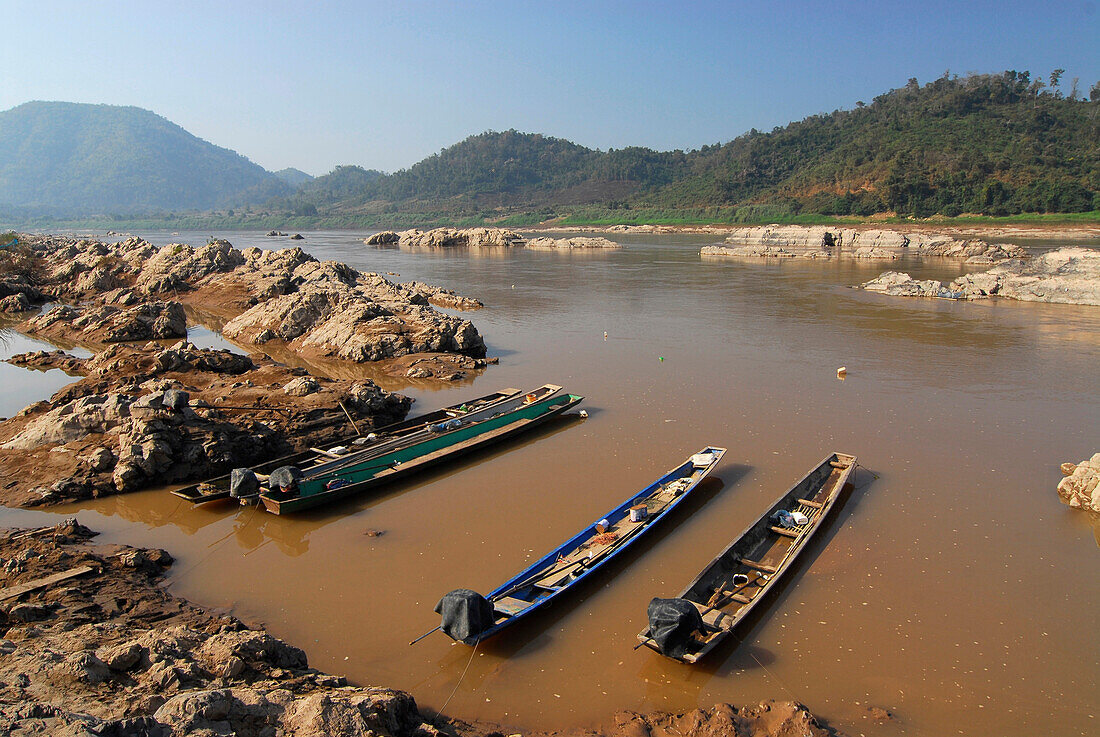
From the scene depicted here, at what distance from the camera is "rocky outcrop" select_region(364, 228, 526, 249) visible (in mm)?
72750

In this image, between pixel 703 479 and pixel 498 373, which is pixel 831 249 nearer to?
pixel 498 373

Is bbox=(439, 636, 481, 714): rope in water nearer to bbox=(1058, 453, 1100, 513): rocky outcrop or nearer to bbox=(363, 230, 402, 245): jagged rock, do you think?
bbox=(1058, 453, 1100, 513): rocky outcrop

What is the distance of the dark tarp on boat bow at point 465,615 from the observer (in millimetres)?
6070

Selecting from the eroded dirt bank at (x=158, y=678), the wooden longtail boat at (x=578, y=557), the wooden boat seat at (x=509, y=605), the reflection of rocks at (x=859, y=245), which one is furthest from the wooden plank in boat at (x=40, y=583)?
the reflection of rocks at (x=859, y=245)

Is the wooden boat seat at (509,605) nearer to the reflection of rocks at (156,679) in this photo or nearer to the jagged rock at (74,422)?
the reflection of rocks at (156,679)

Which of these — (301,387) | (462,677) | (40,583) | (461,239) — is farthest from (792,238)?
(40,583)

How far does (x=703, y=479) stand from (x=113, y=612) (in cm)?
801

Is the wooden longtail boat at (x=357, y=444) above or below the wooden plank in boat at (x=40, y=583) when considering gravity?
above

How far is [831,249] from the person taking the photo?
59312 mm

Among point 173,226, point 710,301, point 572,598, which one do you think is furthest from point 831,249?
point 173,226

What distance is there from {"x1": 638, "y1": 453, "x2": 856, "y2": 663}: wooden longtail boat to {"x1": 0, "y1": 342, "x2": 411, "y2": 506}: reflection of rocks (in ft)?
24.7

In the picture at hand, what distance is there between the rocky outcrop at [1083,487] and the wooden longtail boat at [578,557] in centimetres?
526

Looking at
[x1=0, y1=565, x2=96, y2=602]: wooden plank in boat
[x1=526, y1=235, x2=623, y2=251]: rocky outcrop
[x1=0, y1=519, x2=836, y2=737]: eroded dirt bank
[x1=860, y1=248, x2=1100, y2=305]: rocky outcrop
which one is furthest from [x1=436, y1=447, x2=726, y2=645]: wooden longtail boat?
[x1=526, y1=235, x2=623, y2=251]: rocky outcrop

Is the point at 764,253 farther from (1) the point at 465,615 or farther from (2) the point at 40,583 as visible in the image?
(2) the point at 40,583
